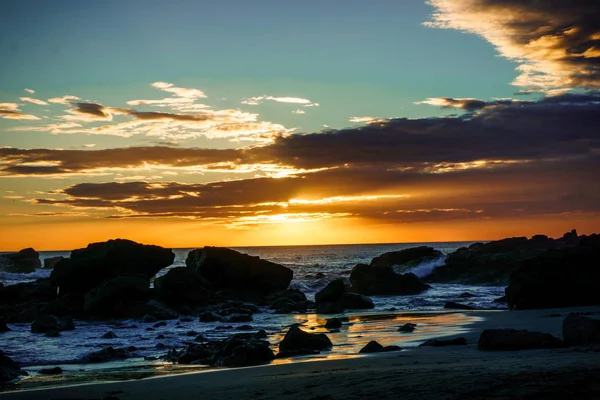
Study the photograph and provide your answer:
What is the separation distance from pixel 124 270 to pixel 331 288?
1711 cm

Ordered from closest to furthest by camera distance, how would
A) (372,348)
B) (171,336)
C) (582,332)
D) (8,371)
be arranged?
(582,332) → (8,371) → (372,348) → (171,336)

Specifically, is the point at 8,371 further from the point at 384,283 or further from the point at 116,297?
the point at 384,283

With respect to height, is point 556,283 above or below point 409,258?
below

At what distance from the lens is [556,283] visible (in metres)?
36.8

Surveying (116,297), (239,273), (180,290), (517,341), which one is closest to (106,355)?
(517,341)

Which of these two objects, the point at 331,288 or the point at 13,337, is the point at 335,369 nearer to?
the point at 13,337

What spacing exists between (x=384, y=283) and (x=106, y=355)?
4000 cm

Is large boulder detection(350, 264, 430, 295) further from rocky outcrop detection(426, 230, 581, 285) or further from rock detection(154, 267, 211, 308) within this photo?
rock detection(154, 267, 211, 308)

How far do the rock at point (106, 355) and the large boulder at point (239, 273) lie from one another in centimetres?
3073

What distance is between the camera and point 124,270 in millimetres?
48219

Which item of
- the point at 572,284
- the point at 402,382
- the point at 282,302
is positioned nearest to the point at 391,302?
the point at 282,302

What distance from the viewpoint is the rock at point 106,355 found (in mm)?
22328

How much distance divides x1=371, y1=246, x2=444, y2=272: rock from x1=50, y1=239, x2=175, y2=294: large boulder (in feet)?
Answer: 139

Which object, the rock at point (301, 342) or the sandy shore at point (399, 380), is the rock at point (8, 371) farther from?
the rock at point (301, 342)
